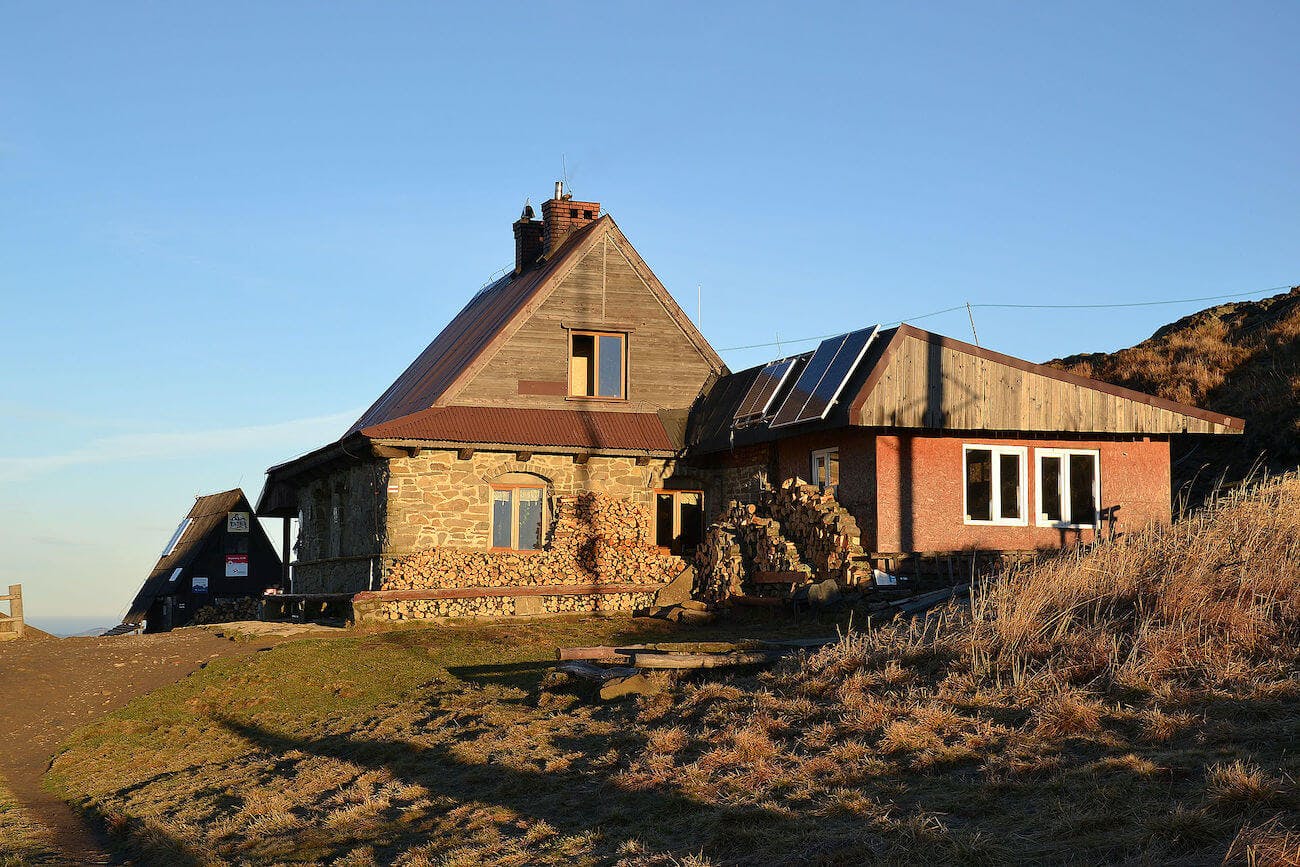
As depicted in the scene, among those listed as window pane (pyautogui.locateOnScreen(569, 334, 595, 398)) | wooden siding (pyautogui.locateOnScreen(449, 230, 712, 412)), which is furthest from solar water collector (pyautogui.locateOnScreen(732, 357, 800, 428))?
window pane (pyautogui.locateOnScreen(569, 334, 595, 398))

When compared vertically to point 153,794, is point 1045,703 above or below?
above

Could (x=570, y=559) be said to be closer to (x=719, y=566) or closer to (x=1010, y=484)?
(x=719, y=566)

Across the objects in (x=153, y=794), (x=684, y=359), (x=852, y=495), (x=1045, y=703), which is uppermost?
(x=684, y=359)

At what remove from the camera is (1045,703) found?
28.3 ft

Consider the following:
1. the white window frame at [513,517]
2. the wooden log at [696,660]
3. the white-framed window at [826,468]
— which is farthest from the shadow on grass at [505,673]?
the white-framed window at [826,468]

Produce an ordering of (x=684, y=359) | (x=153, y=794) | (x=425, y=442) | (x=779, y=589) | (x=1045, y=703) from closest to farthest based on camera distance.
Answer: (x=1045, y=703) < (x=153, y=794) < (x=779, y=589) < (x=425, y=442) < (x=684, y=359)

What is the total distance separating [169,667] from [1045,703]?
14506 mm

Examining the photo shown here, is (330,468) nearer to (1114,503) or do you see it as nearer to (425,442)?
(425,442)

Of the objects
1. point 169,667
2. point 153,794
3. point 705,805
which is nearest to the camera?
point 705,805

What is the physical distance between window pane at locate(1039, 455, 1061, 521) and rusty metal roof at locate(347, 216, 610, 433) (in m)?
10.7

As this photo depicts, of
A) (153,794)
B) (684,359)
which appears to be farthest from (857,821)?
(684,359)

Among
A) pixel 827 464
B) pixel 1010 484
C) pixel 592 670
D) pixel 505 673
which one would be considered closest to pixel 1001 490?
pixel 1010 484

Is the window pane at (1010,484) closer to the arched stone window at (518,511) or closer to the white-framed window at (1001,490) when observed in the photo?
the white-framed window at (1001,490)

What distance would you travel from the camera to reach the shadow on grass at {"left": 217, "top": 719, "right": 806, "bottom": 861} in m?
7.28
